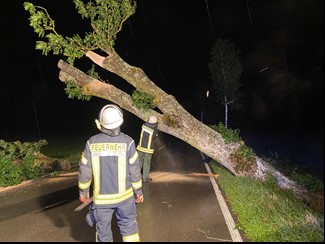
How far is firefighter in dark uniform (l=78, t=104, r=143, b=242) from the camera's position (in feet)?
13.8

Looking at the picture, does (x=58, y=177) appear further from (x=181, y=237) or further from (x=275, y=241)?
(x=275, y=241)

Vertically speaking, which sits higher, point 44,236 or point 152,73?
point 152,73

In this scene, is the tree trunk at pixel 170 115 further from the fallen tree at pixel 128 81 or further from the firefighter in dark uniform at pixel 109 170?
the firefighter in dark uniform at pixel 109 170

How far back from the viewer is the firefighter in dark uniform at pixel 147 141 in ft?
26.2

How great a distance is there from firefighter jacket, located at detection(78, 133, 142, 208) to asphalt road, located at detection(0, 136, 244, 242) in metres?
1.19

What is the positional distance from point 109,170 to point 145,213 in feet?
7.87

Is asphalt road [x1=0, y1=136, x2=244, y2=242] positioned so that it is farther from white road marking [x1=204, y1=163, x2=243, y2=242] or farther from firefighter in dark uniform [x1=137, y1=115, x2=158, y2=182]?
firefighter in dark uniform [x1=137, y1=115, x2=158, y2=182]

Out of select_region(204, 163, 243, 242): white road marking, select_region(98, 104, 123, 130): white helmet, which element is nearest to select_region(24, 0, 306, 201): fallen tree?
select_region(204, 163, 243, 242): white road marking

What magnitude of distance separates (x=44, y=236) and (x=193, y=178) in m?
4.51

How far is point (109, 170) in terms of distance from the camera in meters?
4.22

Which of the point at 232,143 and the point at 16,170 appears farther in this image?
the point at 16,170

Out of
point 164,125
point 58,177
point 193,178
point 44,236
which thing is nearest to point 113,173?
point 44,236

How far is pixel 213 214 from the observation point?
19.6 feet

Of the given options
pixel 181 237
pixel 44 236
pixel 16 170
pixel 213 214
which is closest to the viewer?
pixel 181 237
